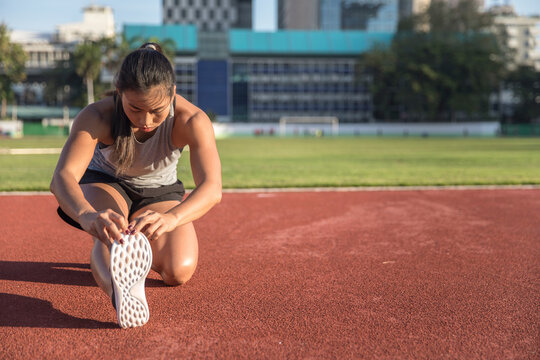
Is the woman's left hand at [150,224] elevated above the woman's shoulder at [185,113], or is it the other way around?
the woman's shoulder at [185,113]

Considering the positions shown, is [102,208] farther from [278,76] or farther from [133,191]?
[278,76]

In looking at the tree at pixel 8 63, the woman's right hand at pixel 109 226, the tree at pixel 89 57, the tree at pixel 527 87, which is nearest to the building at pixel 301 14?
the tree at pixel 527 87

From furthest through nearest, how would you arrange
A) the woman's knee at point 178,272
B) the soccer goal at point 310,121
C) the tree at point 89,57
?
the soccer goal at point 310,121, the tree at point 89,57, the woman's knee at point 178,272

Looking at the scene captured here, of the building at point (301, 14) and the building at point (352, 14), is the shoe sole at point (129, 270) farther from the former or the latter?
the building at point (301, 14)

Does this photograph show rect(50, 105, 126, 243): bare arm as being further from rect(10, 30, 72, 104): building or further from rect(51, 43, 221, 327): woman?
rect(10, 30, 72, 104): building

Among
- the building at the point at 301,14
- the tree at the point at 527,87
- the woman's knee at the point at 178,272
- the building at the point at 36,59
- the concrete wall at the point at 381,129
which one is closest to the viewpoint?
the woman's knee at the point at 178,272

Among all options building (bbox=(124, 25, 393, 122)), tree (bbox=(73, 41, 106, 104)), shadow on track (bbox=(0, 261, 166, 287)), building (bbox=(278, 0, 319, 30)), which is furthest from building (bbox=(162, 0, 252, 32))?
shadow on track (bbox=(0, 261, 166, 287))

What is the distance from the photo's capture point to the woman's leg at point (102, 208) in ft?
10.3

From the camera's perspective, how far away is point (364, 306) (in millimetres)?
3381

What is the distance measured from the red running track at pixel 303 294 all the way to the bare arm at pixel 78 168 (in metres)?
0.68

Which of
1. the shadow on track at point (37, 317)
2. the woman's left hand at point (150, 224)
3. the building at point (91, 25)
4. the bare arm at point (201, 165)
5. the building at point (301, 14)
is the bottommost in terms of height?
the shadow on track at point (37, 317)

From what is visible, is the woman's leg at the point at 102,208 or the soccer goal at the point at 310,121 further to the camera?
the soccer goal at the point at 310,121

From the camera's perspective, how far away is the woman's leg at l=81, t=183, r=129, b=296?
10.3 ft

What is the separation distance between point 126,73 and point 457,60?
234 feet
